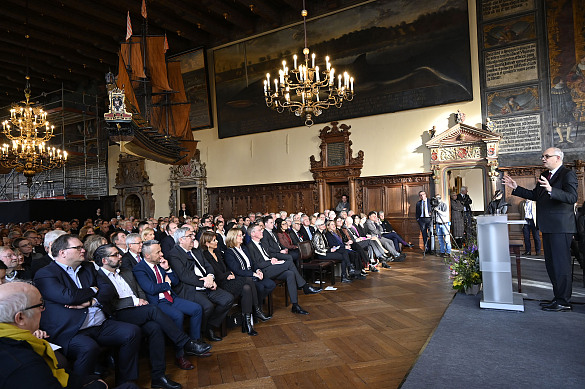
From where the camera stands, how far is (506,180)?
3.72 meters

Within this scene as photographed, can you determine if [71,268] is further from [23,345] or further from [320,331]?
[320,331]

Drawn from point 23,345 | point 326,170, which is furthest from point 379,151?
point 23,345

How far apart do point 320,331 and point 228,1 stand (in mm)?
11657

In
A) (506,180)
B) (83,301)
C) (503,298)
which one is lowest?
(503,298)

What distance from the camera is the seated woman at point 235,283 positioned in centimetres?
398

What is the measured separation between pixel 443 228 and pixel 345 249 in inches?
138

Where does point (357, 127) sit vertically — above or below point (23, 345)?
above

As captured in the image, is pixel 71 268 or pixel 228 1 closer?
pixel 71 268

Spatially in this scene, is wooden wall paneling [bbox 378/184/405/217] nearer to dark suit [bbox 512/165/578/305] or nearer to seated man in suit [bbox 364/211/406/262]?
seated man in suit [bbox 364/211/406/262]

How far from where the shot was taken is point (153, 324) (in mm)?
2922

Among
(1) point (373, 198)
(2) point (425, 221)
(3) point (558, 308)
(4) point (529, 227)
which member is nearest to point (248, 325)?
(3) point (558, 308)

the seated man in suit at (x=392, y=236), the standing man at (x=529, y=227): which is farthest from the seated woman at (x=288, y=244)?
the standing man at (x=529, y=227)

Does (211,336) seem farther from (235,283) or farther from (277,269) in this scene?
(277,269)

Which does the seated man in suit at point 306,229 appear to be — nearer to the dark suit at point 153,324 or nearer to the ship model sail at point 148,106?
the ship model sail at point 148,106
